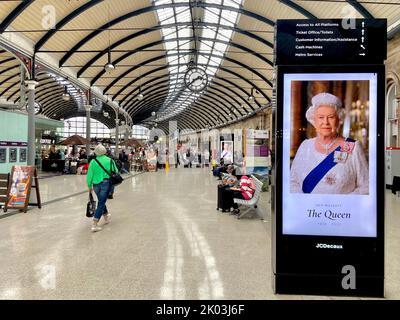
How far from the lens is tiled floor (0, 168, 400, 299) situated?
3.49 meters

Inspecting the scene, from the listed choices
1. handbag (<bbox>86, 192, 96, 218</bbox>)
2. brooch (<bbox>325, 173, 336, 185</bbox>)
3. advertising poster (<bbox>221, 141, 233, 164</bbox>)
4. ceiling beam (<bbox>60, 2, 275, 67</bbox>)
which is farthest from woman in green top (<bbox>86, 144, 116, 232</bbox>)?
advertising poster (<bbox>221, 141, 233, 164</bbox>)

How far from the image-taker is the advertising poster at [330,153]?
10.7ft

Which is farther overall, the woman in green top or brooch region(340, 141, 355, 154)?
the woman in green top

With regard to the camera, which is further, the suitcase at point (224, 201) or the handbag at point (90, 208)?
the suitcase at point (224, 201)

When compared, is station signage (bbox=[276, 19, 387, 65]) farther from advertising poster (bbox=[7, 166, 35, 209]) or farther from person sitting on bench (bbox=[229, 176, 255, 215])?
advertising poster (bbox=[7, 166, 35, 209])

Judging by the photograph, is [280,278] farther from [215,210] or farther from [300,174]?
[215,210]

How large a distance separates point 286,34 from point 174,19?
18.2 metres

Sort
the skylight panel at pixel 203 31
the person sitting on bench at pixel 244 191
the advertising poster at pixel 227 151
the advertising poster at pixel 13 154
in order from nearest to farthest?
1. the person sitting on bench at pixel 244 191
2. the advertising poster at pixel 13 154
3. the skylight panel at pixel 203 31
4. the advertising poster at pixel 227 151

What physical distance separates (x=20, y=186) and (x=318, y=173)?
7.52 meters

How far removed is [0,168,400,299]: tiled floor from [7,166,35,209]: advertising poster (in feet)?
1.35

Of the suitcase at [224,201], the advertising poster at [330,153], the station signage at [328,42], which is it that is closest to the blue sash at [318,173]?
the advertising poster at [330,153]

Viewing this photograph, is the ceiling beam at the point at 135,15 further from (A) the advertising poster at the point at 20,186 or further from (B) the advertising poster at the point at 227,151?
(A) the advertising poster at the point at 20,186

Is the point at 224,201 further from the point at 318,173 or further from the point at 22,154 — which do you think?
the point at 22,154
